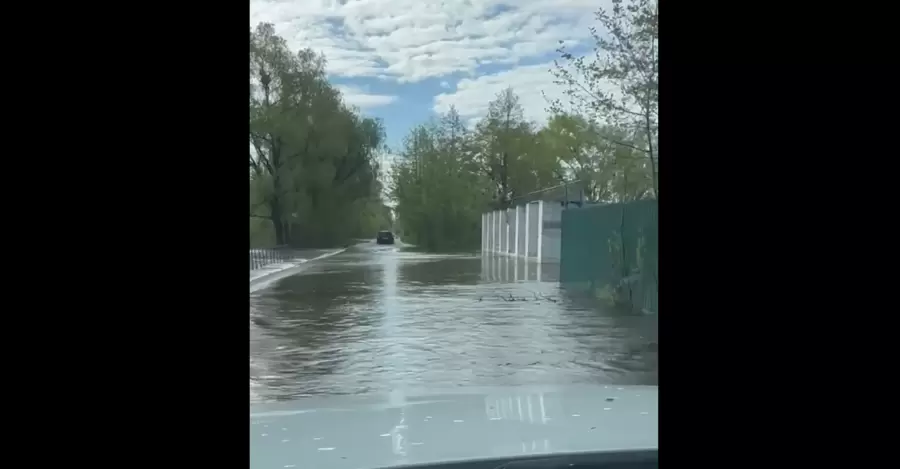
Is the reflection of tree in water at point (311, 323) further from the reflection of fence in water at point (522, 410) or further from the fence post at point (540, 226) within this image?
the fence post at point (540, 226)

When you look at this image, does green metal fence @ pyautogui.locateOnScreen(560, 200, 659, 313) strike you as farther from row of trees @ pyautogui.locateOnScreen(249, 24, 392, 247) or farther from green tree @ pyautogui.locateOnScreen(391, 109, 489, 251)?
row of trees @ pyautogui.locateOnScreen(249, 24, 392, 247)

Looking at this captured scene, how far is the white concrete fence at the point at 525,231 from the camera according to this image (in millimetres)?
8797

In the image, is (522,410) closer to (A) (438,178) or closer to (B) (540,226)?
(A) (438,178)

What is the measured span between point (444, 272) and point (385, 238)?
2.75 ft

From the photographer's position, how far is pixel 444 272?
9.40 meters

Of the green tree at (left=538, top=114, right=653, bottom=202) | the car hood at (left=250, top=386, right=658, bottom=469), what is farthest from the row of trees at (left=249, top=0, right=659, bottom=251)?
the car hood at (left=250, top=386, right=658, bottom=469)

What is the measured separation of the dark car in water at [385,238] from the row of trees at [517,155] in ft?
0.81

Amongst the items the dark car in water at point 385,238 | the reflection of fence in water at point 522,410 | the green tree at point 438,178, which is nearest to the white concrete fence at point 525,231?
the green tree at point 438,178

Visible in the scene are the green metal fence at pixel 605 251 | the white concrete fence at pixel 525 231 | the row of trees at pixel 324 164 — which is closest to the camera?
the row of trees at pixel 324 164

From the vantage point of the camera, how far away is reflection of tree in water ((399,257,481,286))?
30.1 ft

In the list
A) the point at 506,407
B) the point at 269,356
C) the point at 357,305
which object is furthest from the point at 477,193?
the point at 506,407

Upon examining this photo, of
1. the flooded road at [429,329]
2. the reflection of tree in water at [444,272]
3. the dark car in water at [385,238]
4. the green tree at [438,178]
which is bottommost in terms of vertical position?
the flooded road at [429,329]

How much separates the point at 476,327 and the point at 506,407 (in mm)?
3996

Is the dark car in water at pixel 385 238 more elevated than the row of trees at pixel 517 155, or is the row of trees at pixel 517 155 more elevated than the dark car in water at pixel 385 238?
the row of trees at pixel 517 155
